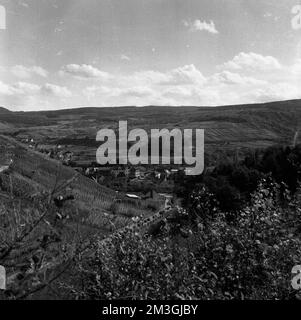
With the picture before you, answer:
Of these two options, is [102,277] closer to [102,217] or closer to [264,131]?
[102,217]

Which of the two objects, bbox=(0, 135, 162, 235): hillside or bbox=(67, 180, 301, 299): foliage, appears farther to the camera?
bbox=(67, 180, 301, 299): foliage

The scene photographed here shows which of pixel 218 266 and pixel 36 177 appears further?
pixel 218 266

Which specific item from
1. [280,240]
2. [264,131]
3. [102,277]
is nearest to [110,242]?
[102,277]

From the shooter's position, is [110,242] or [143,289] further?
[110,242]

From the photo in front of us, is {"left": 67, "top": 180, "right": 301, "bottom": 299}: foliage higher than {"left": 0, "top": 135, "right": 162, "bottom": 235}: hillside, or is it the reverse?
{"left": 0, "top": 135, "right": 162, "bottom": 235}: hillside

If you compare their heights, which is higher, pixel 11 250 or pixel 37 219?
pixel 37 219

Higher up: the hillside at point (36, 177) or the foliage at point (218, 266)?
the hillside at point (36, 177)

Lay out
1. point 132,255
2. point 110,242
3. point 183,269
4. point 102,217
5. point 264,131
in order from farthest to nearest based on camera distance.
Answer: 1. point 264,131
2. point 110,242
3. point 132,255
4. point 183,269
5. point 102,217

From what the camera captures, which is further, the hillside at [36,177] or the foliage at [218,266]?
the foliage at [218,266]

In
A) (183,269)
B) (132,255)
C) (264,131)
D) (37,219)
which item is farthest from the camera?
(264,131)

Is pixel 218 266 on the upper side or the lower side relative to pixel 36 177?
lower
